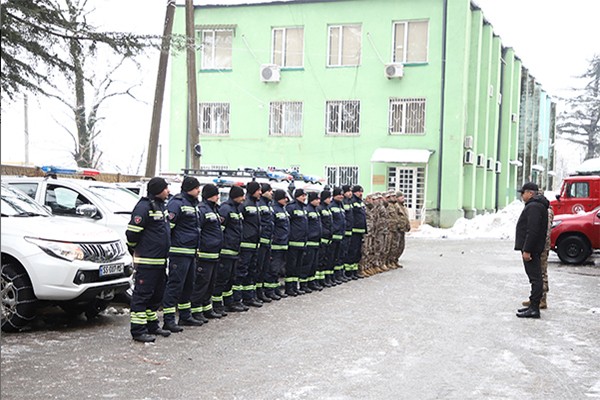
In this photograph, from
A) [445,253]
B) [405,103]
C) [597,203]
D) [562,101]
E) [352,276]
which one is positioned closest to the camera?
[352,276]

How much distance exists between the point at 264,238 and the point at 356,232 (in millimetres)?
3929

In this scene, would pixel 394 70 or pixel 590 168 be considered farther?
pixel 394 70

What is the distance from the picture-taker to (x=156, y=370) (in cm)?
642

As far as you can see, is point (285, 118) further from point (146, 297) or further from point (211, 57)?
point (146, 297)

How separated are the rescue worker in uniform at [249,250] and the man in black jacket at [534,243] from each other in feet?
13.1

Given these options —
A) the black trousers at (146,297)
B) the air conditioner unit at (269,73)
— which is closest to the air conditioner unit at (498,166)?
the air conditioner unit at (269,73)

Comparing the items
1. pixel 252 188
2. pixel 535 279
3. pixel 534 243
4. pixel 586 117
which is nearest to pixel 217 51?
pixel 252 188

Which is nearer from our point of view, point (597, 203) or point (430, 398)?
point (430, 398)

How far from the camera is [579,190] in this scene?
22203mm

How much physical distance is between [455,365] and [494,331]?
2.11m

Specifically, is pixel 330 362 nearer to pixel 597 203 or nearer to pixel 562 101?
pixel 597 203

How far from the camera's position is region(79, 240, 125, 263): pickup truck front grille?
8.09 meters

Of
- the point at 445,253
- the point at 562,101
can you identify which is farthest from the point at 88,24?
the point at 562,101

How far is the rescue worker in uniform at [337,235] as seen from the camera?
519 inches
